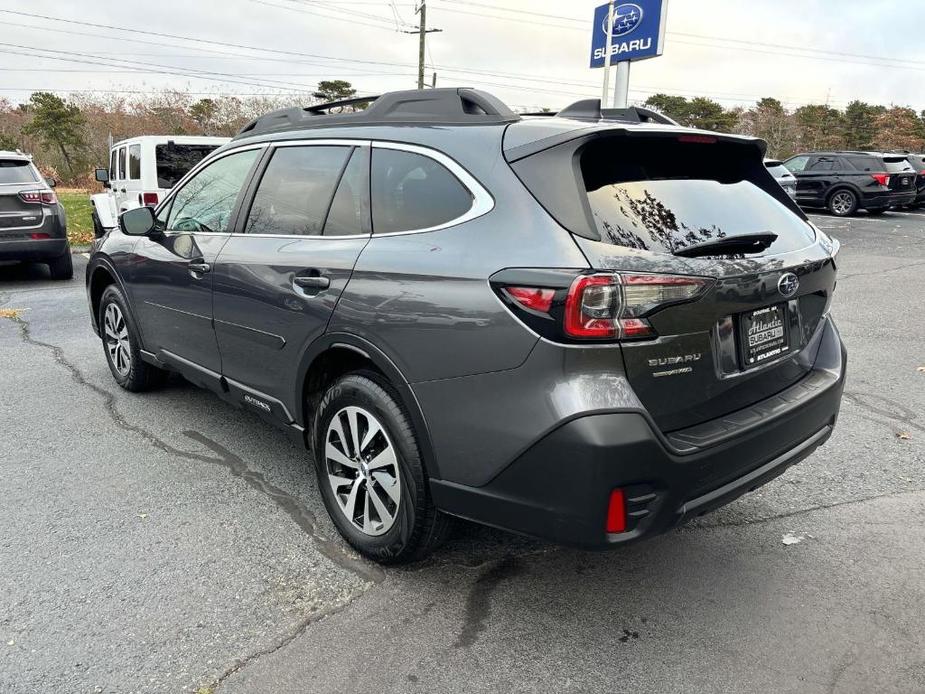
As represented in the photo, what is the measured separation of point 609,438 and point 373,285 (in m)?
1.08

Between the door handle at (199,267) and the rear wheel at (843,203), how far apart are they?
66.1 ft

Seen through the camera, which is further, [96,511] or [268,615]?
[96,511]

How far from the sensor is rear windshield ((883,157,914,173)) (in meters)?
19.1

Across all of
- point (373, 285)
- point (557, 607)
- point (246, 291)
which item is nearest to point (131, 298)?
point (246, 291)

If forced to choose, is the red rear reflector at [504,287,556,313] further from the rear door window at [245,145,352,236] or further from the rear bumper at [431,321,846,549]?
the rear door window at [245,145,352,236]

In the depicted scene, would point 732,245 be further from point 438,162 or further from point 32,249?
point 32,249

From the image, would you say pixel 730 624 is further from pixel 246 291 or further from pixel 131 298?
pixel 131 298

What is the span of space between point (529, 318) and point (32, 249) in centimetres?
892

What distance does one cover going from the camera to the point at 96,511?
3.34 metres

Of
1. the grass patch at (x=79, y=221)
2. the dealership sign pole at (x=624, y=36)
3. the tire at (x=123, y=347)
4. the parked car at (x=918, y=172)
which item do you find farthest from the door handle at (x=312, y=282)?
the parked car at (x=918, y=172)

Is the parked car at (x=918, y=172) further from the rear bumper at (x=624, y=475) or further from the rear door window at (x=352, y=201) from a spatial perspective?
the rear door window at (x=352, y=201)

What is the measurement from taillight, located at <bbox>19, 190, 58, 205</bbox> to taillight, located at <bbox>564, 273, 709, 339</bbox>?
9.06m

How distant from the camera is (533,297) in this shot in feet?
7.15

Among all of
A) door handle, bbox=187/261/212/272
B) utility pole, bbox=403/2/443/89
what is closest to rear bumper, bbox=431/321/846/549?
door handle, bbox=187/261/212/272
